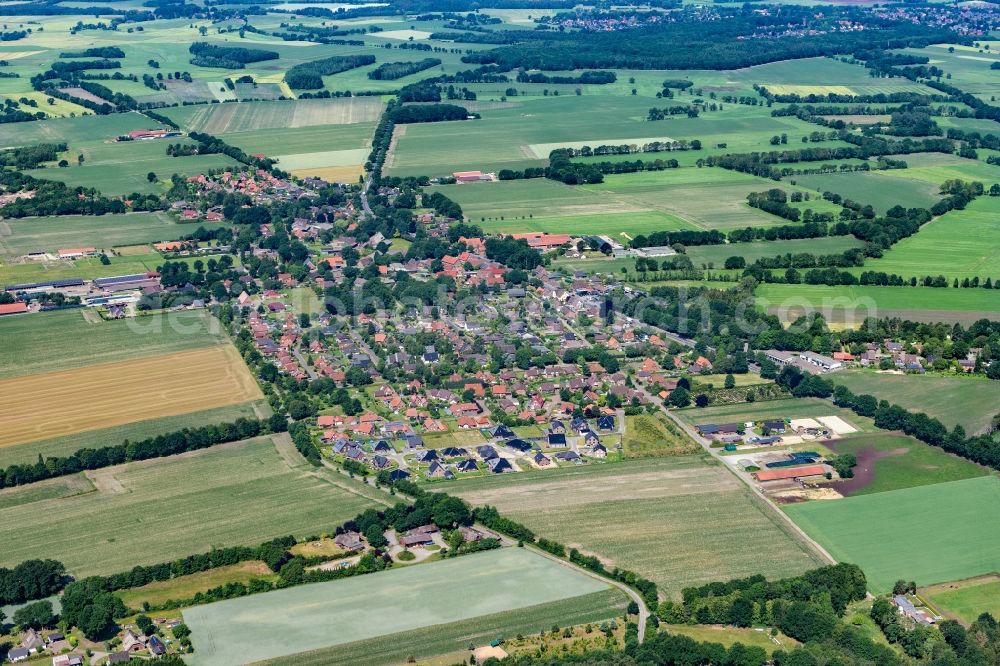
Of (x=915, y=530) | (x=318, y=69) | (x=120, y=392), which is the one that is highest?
(x=318, y=69)

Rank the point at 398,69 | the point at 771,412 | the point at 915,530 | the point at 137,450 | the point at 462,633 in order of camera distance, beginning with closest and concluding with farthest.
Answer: the point at 462,633
the point at 915,530
the point at 137,450
the point at 771,412
the point at 398,69

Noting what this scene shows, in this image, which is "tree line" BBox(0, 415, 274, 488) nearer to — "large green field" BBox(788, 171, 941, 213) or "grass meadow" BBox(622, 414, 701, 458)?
"grass meadow" BBox(622, 414, 701, 458)

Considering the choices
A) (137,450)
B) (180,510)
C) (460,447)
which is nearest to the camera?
(180,510)

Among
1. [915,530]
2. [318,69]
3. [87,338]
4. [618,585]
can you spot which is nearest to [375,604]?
[618,585]

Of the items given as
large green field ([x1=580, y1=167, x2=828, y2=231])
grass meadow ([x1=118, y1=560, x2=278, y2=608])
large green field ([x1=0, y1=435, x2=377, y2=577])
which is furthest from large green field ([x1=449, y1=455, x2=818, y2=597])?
large green field ([x1=580, y1=167, x2=828, y2=231])

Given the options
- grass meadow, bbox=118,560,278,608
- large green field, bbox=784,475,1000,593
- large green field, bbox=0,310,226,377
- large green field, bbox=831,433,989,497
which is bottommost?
grass meadow, bbox=118,560,278,608

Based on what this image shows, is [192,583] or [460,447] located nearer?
[192,583]

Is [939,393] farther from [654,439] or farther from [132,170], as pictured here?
[132,170]

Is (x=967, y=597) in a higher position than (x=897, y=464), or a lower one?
lower
